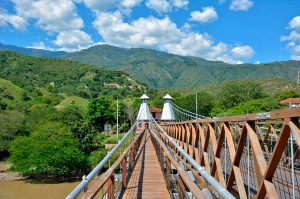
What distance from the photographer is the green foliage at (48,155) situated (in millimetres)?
26750

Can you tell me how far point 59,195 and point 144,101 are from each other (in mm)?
12828

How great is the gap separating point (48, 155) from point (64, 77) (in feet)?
212

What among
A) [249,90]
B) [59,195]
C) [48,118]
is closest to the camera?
[59,195]

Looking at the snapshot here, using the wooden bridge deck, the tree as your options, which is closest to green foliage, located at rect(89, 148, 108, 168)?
the tree

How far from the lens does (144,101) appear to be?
106ft

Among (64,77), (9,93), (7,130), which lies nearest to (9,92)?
(9,93)

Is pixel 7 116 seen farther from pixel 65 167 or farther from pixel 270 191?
pixel 270 191

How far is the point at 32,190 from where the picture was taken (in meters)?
23.9

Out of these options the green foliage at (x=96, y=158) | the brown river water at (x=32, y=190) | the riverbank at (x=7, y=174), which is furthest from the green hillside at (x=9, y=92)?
the brown river water at (x=32, y=190)

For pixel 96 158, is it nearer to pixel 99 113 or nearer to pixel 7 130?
pixel 7 130

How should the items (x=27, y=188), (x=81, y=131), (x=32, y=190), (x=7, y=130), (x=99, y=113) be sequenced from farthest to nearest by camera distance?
(x=99, y=113) < (x=7, y=130) < (x=81, y=131) < (x=27, y=188) < (x=32, y=190)

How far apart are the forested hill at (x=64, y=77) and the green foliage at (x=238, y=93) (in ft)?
125

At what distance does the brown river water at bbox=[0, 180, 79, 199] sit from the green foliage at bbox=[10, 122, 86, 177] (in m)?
1.38

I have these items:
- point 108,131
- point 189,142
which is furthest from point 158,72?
point 189,142
